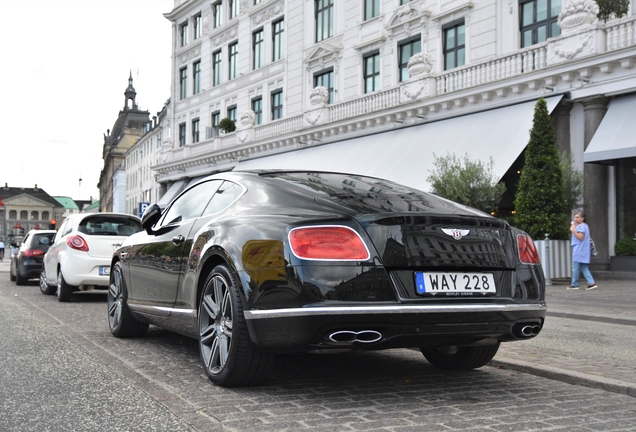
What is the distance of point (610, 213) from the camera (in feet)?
62.1

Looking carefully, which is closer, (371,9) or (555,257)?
(555,257)

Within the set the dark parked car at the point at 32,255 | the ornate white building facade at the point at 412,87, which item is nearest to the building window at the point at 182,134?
the ornate white building facade at the point at 412,87

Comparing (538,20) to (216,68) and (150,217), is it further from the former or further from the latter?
(216,68)

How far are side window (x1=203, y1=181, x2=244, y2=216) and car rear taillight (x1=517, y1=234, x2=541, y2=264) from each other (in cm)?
193

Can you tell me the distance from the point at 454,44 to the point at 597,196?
329 inches

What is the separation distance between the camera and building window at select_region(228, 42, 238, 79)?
128 ft

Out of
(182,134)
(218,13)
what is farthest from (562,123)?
(182,134)

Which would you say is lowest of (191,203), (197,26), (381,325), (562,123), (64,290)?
(64,290)

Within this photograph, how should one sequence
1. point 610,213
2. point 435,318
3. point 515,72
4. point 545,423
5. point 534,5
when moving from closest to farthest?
point 545,423 → point 435,318 → point 610,213 → point 515,72 → point 534,5

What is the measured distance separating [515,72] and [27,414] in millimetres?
18843

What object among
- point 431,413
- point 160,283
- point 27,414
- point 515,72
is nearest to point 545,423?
point 431,413

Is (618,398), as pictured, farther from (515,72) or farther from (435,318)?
(515,72)

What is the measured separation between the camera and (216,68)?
41.3 m

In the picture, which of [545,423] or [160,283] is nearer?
[545,423]
